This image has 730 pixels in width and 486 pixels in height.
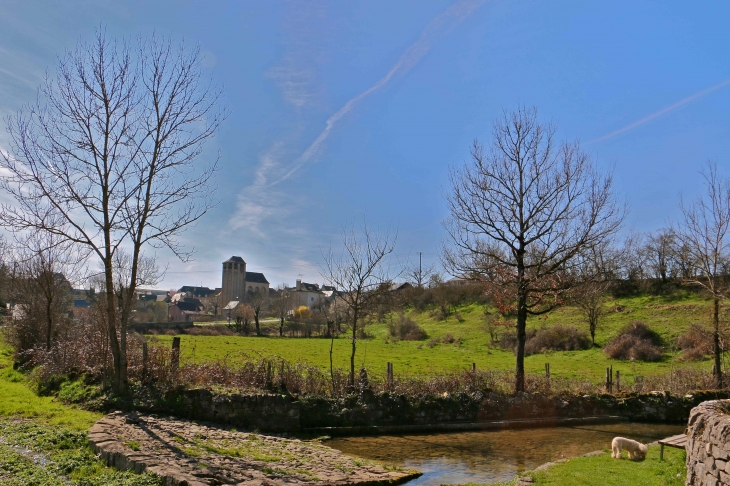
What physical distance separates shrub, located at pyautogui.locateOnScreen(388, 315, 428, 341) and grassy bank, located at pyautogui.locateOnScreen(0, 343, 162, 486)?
3158 centimetres

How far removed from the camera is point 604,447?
13.8m

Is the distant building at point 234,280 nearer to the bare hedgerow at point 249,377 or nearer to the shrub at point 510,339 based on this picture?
the shrub at point 510,339

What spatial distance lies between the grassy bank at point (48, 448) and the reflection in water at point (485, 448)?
19.0ft

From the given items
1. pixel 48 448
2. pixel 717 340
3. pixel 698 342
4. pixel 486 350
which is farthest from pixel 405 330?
pixel 48 448

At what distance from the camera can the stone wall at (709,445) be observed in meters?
6.64

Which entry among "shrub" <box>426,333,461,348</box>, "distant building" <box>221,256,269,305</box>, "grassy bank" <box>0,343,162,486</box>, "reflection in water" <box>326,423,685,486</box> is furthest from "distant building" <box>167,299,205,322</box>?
"reflection in water" <box>326,423,685,486</box>

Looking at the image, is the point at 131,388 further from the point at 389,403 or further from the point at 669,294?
the point at 669,294

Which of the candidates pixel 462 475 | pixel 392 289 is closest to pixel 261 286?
pixel 392 289

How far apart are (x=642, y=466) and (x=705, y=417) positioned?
3568mm

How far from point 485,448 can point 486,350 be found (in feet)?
71.5

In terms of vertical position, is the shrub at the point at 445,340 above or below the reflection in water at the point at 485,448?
above

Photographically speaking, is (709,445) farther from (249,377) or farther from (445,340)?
(445,340)

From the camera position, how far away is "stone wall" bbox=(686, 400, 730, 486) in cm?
664

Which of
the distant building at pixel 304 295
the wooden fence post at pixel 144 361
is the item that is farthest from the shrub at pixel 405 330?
the distant building at pixel 304 295
